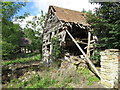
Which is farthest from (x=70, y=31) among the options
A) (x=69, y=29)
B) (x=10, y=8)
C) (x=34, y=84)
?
(x=34, y=84)

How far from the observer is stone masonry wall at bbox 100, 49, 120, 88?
404cm

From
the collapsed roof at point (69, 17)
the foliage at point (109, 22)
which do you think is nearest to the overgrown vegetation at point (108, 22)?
the foliage at point (109, 22)

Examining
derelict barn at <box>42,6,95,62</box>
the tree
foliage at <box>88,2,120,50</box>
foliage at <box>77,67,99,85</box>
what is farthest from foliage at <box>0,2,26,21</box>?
foliage at <box>77,67,99,85</box>

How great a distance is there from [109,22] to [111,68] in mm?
3480

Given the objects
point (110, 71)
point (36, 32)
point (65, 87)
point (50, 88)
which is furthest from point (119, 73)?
point (36, 32)

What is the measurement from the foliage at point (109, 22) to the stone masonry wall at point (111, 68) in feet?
4.90

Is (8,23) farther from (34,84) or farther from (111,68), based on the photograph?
(111,68)

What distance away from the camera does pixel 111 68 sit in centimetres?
410

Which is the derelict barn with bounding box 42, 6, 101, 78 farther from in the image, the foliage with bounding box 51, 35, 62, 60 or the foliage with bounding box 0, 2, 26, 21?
the foliage with bounding box 0, 2, 26, 21

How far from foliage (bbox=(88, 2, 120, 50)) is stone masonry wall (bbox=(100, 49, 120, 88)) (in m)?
1.49

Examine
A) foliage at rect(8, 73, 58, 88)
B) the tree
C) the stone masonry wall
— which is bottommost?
foliage at rect(8, 73, 58, 88)

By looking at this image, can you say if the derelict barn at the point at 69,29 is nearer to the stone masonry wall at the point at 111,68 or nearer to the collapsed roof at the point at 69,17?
the collapsed roof at the point at 69,17

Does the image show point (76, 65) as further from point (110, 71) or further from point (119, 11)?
point (119, 11)

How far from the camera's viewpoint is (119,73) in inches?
162
